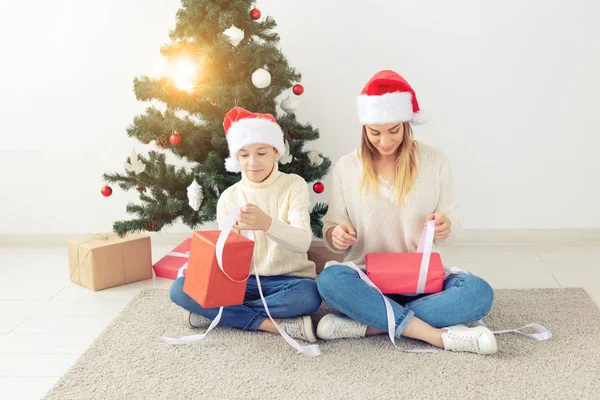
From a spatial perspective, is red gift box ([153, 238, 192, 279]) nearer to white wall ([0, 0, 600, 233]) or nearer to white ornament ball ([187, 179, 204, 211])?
white ornament ball ([187, 179, 204, 211])

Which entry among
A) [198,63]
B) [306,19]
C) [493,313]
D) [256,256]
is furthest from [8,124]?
[493,313]

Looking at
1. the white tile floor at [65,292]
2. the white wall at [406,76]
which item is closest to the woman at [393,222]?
the white tile floor at [65,292]

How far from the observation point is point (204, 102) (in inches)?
90.3

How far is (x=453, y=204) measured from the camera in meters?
1.95

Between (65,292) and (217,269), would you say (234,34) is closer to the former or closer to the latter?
(217,269)

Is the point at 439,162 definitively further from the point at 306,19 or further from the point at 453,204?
the point at 306,19

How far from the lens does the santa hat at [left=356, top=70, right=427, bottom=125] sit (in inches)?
71.4

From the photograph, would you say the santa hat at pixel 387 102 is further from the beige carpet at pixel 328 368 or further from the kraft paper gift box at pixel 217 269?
the beige carpet at pixel 328 368

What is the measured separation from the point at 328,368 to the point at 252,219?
42 centimetres

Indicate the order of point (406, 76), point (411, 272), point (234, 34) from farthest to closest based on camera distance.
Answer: point (406, 76) < point (234, 34) < point (411, 272)

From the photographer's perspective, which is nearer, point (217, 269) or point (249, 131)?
point (217, 269)

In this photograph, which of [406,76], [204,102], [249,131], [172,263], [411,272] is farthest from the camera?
[406,76]

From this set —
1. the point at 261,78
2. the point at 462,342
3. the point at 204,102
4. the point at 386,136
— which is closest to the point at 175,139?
the point at 204,102

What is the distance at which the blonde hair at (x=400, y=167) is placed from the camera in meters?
1.90
